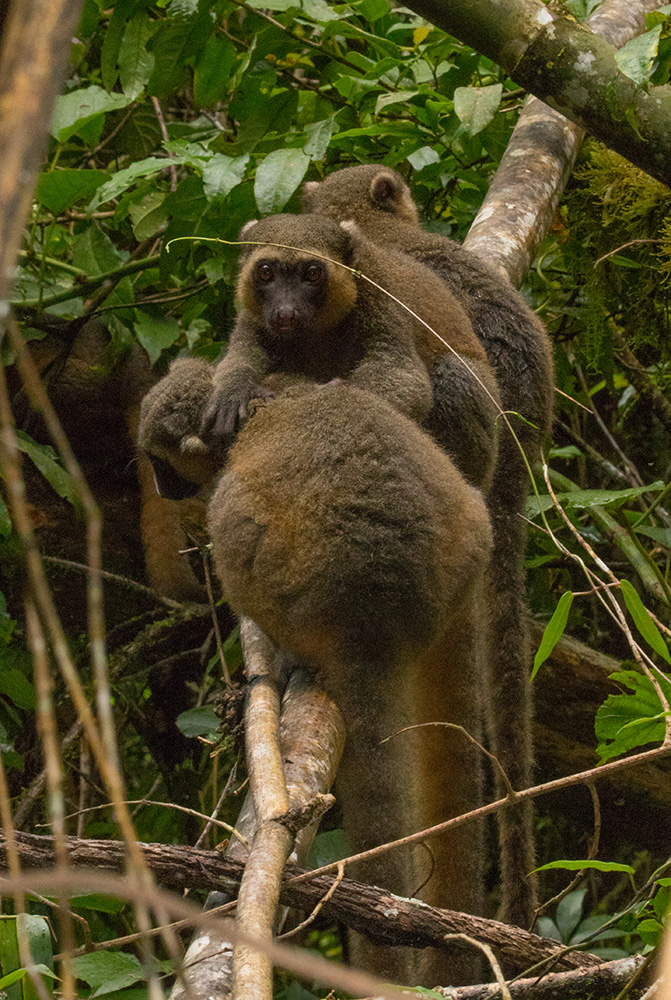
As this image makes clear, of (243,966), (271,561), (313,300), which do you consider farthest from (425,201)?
(243,966)

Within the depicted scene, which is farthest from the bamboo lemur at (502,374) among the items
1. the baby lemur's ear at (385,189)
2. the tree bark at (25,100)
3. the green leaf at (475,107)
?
the tree bark at (25,100)

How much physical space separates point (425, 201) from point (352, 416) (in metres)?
3.27

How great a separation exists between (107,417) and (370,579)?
9.34 feet

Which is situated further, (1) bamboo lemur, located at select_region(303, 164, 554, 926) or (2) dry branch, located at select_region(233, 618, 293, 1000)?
(1) bamboo lemur, located at select_region(303, 164, 554, 926)

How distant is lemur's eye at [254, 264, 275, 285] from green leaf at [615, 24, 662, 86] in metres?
1.57

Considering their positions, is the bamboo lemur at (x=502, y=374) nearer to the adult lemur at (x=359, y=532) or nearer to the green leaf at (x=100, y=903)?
the adult lemur at (x=359, y=532)

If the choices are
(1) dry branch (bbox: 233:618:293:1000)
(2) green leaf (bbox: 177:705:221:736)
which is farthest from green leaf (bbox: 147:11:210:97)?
(2) green leaf (bbox: 177:705:221:736)

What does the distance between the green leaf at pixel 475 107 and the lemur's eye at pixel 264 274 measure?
1.14 meters

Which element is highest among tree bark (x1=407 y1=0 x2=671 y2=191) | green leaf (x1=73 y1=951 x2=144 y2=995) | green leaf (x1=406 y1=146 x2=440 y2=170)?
tree bark (x1=407 y1=0 x2=671 y2=191)

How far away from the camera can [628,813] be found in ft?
16.6

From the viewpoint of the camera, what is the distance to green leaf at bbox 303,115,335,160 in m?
4.43

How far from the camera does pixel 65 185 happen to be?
15.3ft

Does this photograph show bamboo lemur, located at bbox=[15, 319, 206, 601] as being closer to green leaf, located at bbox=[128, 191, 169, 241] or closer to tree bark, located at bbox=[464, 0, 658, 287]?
green leaf, located at bbox=[128, 191, 169, 241]

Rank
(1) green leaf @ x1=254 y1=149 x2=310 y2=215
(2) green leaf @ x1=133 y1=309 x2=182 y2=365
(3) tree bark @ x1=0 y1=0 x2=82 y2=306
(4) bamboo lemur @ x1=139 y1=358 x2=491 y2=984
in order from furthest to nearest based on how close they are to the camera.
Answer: (2) green leaf @ x1=133 y1=309 x2=182 y2=365, (1) green leaf @ x1=254 y1=149 x2=310 y2=215, (4) bamboo lemur @ x1=139 y1=358 x2=491 y2=984, (3) tree bark @ x1=0 y1=0 x2=82 y2=306
